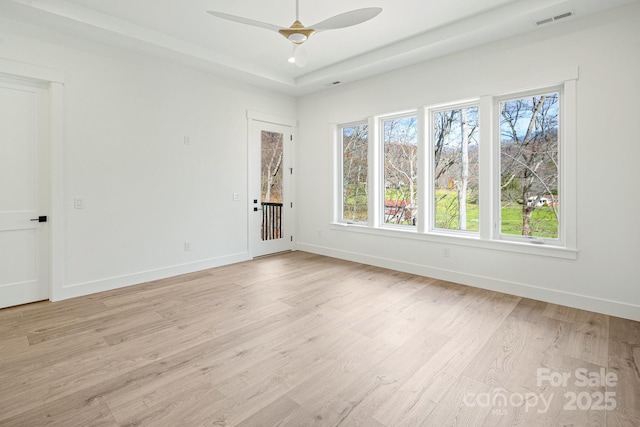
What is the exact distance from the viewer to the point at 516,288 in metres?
3.69

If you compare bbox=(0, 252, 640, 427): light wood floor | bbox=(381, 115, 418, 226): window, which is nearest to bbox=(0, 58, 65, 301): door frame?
bbox=(0, 252, 640, 427): light wood floor

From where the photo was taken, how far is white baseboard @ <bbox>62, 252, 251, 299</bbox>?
12.0ft

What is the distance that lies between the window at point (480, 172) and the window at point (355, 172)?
0.09 feet

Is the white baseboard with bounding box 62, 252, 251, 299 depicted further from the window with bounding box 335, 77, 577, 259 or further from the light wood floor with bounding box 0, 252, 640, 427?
the window with bounding box 335, 77, 577, 259

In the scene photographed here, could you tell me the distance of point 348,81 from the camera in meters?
5.21

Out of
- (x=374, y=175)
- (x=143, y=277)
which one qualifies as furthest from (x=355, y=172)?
(x=143, y=277)

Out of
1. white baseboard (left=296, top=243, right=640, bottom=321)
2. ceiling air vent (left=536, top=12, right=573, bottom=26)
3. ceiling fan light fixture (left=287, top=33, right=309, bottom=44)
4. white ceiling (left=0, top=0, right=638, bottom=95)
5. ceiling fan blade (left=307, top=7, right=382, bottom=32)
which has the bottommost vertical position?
white baseboard (left=296, top=243, right=640, bottom=321)

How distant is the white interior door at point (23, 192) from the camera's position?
10.8ft

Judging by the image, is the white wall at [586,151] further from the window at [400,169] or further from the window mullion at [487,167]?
the window at [400,169]

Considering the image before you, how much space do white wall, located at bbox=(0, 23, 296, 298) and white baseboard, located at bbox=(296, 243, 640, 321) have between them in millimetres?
2334

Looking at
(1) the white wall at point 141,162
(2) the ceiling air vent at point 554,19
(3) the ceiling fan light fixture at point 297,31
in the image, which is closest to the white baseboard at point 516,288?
(1) the white wall at point 141,162

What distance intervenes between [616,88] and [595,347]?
2.40 meters

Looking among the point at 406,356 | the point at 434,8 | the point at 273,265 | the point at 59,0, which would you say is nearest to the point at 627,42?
the point at 434,8

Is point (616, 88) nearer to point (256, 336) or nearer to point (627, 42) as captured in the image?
point (627, 42)
